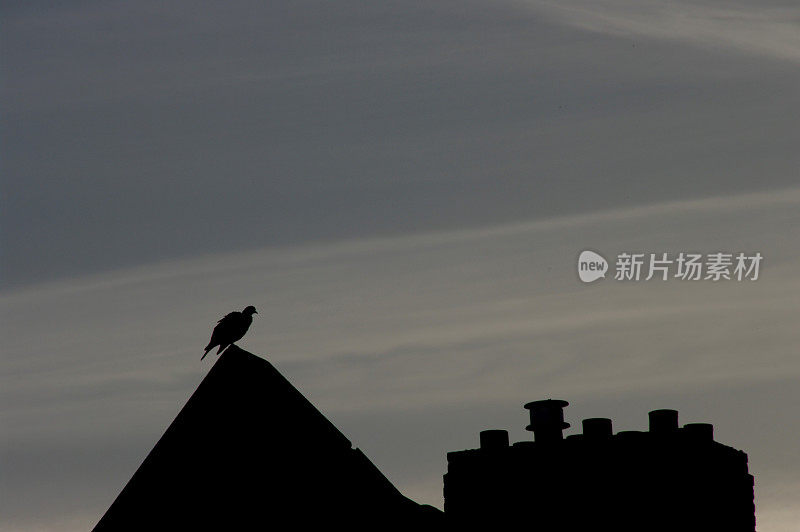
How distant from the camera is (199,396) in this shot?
20.8 metres

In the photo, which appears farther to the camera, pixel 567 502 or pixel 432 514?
pixel 432 514

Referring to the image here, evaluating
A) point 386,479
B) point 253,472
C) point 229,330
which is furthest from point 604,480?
point 229,330

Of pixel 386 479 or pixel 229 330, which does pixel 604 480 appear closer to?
pixel 386 479

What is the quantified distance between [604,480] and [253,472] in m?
4.37

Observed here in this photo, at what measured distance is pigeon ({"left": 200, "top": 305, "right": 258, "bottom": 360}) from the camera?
22.7m

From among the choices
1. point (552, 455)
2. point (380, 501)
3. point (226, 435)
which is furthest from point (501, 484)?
point (226, 435)

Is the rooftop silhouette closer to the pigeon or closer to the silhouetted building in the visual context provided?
the silhouetted building

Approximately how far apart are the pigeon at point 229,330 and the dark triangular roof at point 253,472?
56.7 inches

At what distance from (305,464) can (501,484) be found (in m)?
2.71

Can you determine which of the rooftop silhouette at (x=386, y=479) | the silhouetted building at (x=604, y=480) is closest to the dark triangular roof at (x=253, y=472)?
the rooftop silhouette at (x=386, y=479)

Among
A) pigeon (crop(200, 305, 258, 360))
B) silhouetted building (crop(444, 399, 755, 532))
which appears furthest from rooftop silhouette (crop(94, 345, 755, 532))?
pigeon (crop(200, 305, 258, 360))

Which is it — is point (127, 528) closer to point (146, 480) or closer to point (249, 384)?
point (146, 480)

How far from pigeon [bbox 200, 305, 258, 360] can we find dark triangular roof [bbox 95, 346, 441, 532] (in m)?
1.44

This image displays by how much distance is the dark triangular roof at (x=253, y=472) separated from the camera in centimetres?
2005
